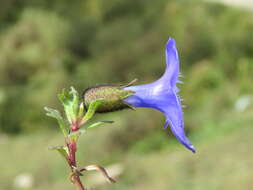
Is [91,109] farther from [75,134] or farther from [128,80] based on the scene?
[128,80]

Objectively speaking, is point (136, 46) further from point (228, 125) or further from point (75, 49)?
point (228, 125)

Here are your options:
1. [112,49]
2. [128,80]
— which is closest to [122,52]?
[112,49]

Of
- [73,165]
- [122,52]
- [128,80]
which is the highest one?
[73,165]

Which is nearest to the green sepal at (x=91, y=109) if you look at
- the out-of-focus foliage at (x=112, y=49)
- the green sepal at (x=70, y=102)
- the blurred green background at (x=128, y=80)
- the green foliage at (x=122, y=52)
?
the green sepal at (x=70, y=102)

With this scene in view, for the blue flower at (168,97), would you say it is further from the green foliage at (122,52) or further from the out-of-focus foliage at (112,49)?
the out-of-focus foliage at (112,49)

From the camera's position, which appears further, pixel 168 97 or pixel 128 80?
pixel 128 80

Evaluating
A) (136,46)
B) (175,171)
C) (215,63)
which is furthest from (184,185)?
(136,46)
